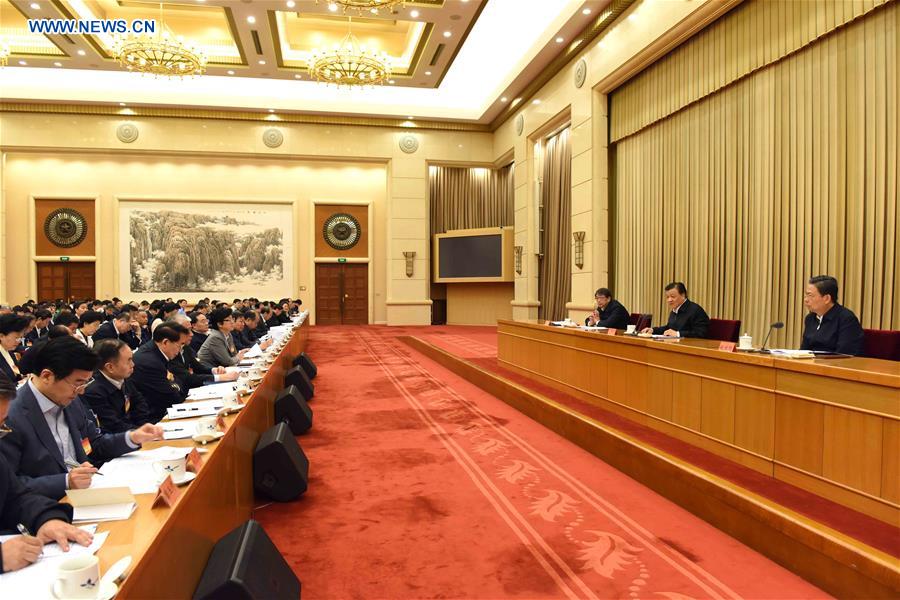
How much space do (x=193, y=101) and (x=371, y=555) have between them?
13211 millimetres

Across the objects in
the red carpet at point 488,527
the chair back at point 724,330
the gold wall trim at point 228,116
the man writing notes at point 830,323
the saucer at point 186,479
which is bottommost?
the red carpet at point 488,527

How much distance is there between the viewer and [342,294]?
1530 centimetres

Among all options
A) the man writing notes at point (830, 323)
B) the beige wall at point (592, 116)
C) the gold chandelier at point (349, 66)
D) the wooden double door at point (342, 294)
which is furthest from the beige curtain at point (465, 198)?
the man writing notes at point (830, 323)

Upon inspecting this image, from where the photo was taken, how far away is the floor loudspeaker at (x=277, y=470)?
307 cm

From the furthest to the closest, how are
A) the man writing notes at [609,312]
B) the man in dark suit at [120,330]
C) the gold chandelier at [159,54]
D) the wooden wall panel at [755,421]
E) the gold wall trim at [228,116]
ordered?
the gold wall trim at [228,116] → the gold chandelier at [159,54] → the man writing notes at [609,312] → the man in dark suit at [120,330] → the wooden wall panel at [755,421]

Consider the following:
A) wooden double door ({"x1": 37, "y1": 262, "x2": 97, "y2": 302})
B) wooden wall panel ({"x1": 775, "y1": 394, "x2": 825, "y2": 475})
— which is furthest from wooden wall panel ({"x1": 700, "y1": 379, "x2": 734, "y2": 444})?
wooden double door ({"x1": 37, "y1": 262, "x2": 97, "y2": 302})

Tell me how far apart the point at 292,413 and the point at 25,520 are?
3035 mm

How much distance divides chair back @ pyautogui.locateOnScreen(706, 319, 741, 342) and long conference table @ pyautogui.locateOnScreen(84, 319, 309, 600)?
3.95m

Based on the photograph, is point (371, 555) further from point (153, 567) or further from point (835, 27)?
point (835, 27)

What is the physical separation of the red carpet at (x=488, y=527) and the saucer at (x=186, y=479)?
0.76 metres

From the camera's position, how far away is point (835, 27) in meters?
5.03

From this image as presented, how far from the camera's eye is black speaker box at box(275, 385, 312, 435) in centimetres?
447

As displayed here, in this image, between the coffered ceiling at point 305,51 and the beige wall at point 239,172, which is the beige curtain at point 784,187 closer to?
the coffered ceiling at point 305,51

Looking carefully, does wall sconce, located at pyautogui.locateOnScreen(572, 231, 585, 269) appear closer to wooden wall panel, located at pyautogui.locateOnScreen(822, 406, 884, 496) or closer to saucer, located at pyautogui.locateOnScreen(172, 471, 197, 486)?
wooden wall panel, located at pyautogui.locateOnScreen(822, 406, 884, 496)
